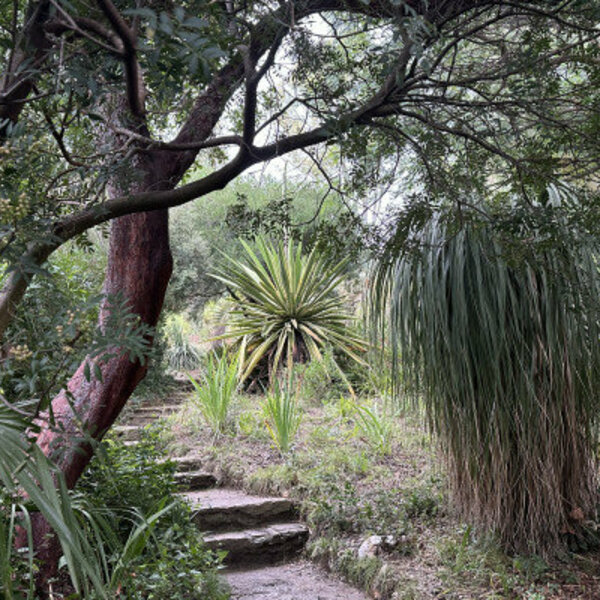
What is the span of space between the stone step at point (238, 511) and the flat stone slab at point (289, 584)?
0.35 m

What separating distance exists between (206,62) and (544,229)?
1.29 m

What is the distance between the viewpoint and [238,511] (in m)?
4.38

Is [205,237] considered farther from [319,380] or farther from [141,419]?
[141,419]

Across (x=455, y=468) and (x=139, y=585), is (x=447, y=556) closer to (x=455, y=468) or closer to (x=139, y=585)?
(x=455, y=468)

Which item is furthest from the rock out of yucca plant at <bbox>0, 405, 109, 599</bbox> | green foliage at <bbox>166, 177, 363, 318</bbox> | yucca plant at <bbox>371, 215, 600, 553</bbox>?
green foliage at <bbox>166, 177, 363, 318</bbox>

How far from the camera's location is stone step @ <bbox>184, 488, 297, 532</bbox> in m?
4.27

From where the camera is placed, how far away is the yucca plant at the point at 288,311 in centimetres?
733

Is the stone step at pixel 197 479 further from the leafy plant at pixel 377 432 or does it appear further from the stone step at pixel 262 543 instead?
the leafy plant at pixel 377 432

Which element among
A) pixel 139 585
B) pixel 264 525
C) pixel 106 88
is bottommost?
pixel 264 525

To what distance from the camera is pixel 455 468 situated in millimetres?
3410

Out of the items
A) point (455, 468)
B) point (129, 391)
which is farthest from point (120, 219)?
point (455, 468)

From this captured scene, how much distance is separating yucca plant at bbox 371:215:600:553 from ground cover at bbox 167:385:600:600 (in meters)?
→ 0.20

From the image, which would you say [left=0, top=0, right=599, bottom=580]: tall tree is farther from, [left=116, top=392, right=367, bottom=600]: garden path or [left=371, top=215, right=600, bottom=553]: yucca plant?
[left=116, top=392, right=367, bottom=600]: garden path

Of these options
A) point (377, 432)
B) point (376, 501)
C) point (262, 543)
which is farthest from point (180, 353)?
point (376, 501)
